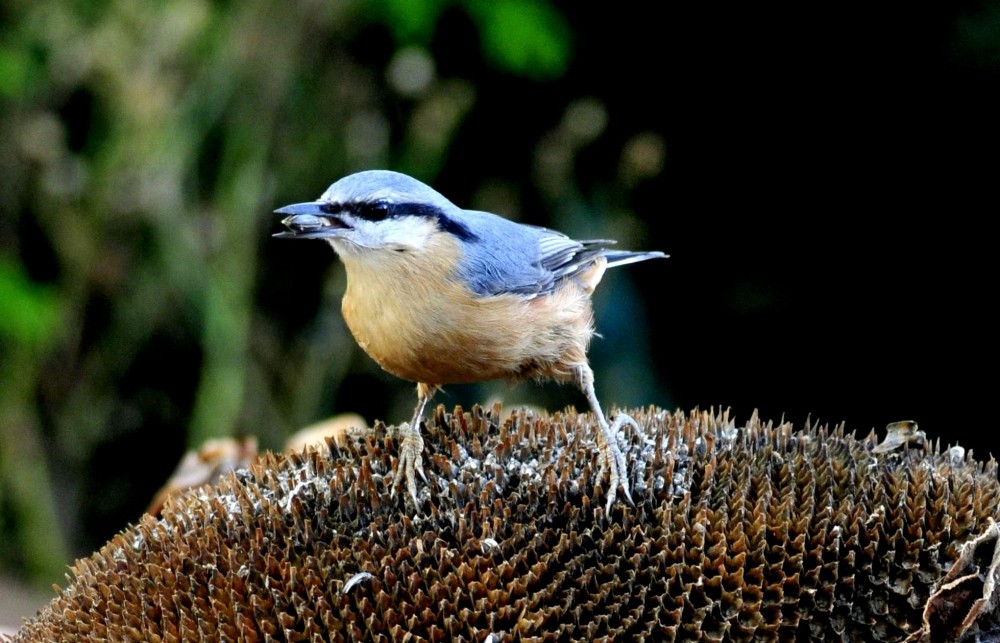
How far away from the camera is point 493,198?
8305 mm

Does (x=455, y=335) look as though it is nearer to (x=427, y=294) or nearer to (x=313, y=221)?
(x=427, y=294)

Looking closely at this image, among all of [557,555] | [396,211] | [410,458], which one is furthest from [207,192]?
[557,555]

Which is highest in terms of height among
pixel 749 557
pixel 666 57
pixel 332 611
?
pixel 666 57

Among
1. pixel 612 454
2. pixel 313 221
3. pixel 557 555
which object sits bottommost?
pixel 557 555

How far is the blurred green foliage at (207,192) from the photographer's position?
288 inches

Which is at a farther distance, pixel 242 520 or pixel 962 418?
pixel 962 418

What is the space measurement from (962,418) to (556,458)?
5.79 metres

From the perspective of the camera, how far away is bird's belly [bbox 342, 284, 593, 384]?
3197 millimetres

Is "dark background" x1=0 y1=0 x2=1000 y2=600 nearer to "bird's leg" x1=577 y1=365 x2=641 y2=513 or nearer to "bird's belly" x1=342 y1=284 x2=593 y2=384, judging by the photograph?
"bird's belly" x1=342 y1=284 x2=593 y2=384

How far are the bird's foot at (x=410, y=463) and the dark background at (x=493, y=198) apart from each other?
4.80m

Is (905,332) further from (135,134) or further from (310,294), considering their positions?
(135,134)

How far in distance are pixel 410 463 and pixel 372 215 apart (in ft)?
2.36

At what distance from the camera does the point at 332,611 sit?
8.81 ft

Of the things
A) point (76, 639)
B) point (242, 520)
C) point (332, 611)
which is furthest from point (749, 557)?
point (76, 639)
